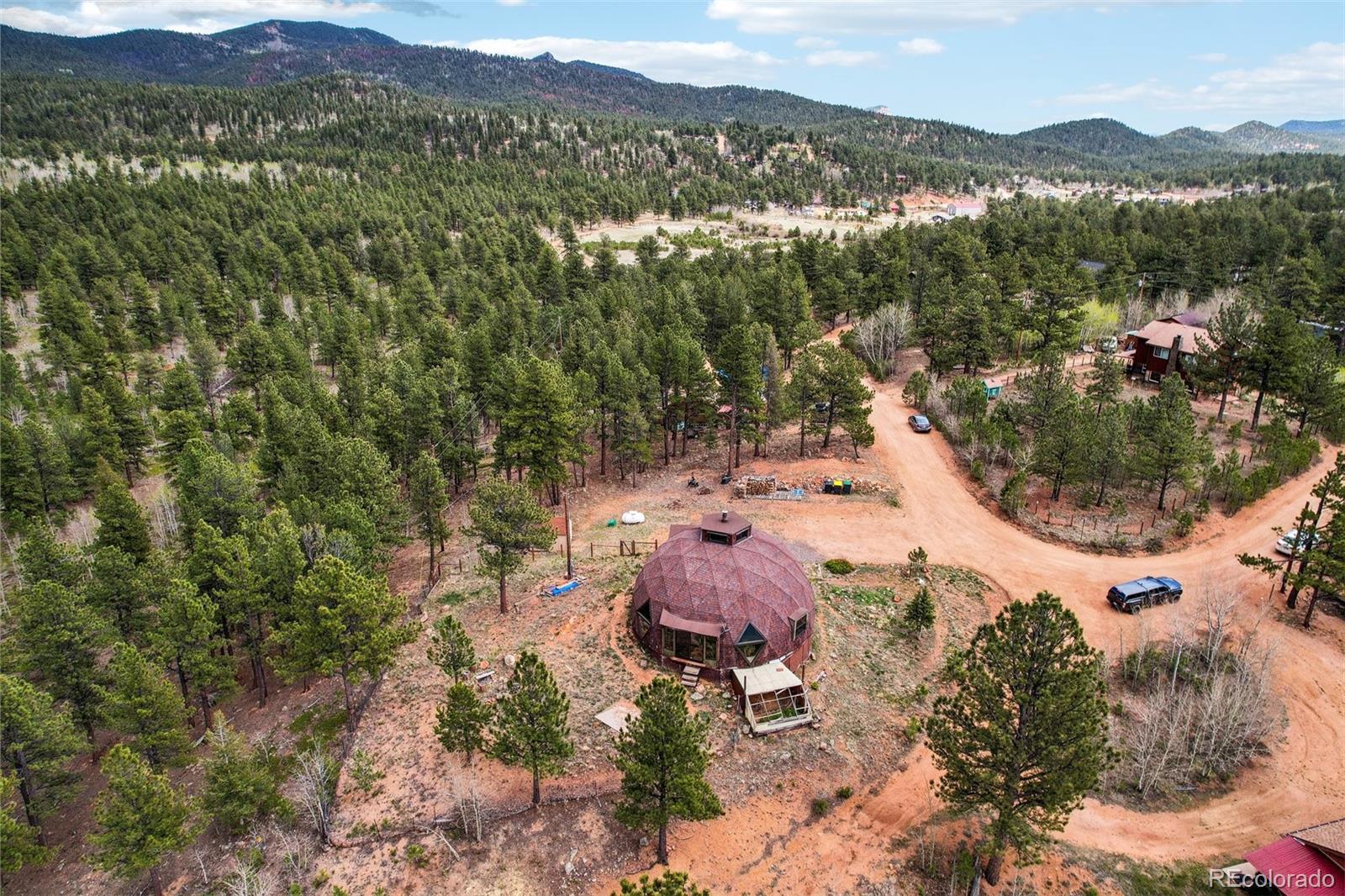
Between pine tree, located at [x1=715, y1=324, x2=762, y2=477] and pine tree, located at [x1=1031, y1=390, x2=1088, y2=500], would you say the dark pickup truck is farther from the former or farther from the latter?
pine tree, located at [x1=715, y1=324, x2=762, y2=477]

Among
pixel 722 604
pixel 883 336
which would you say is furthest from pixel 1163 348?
pixel 722 604

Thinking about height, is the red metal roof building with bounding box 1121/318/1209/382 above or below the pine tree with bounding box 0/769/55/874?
above

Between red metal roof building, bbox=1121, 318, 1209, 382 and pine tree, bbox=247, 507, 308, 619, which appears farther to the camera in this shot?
red metal roof building, bbox=1121, 318, 1209, 382

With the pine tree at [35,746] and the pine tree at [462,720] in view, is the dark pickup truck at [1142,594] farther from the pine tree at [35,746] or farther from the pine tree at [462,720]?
the pine tree at [35,746]

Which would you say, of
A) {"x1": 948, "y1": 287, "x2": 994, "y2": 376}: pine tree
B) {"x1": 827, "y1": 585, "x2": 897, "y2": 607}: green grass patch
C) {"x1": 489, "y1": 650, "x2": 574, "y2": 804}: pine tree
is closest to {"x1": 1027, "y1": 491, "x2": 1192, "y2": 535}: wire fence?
{"x1": 827, "y1": 585, "x2": 897, "y2": 607}: green grass patch

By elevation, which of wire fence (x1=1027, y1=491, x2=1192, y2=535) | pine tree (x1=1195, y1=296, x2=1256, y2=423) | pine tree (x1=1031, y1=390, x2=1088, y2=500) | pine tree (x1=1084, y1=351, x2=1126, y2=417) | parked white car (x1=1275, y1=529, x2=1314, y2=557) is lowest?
wire fence (x1=1027, y1=491, x2=1192, y2=535)

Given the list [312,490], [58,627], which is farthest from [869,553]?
[58,627]

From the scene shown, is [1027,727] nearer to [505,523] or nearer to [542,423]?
[505,523]
